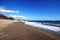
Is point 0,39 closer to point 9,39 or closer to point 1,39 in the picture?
point 1,39

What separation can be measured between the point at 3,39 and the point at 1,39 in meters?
0.13

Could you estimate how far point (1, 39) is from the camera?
7.42 meters

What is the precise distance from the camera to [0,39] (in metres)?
7.41

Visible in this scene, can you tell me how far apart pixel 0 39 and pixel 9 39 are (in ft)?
1.90

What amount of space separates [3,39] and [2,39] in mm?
69

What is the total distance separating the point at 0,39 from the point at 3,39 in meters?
0.19

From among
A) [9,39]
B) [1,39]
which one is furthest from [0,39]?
[9,39]

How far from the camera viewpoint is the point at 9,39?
24.7 feet

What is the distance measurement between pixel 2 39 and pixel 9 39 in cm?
45

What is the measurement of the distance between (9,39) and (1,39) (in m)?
0.52

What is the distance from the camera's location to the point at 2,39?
7.45 metres
